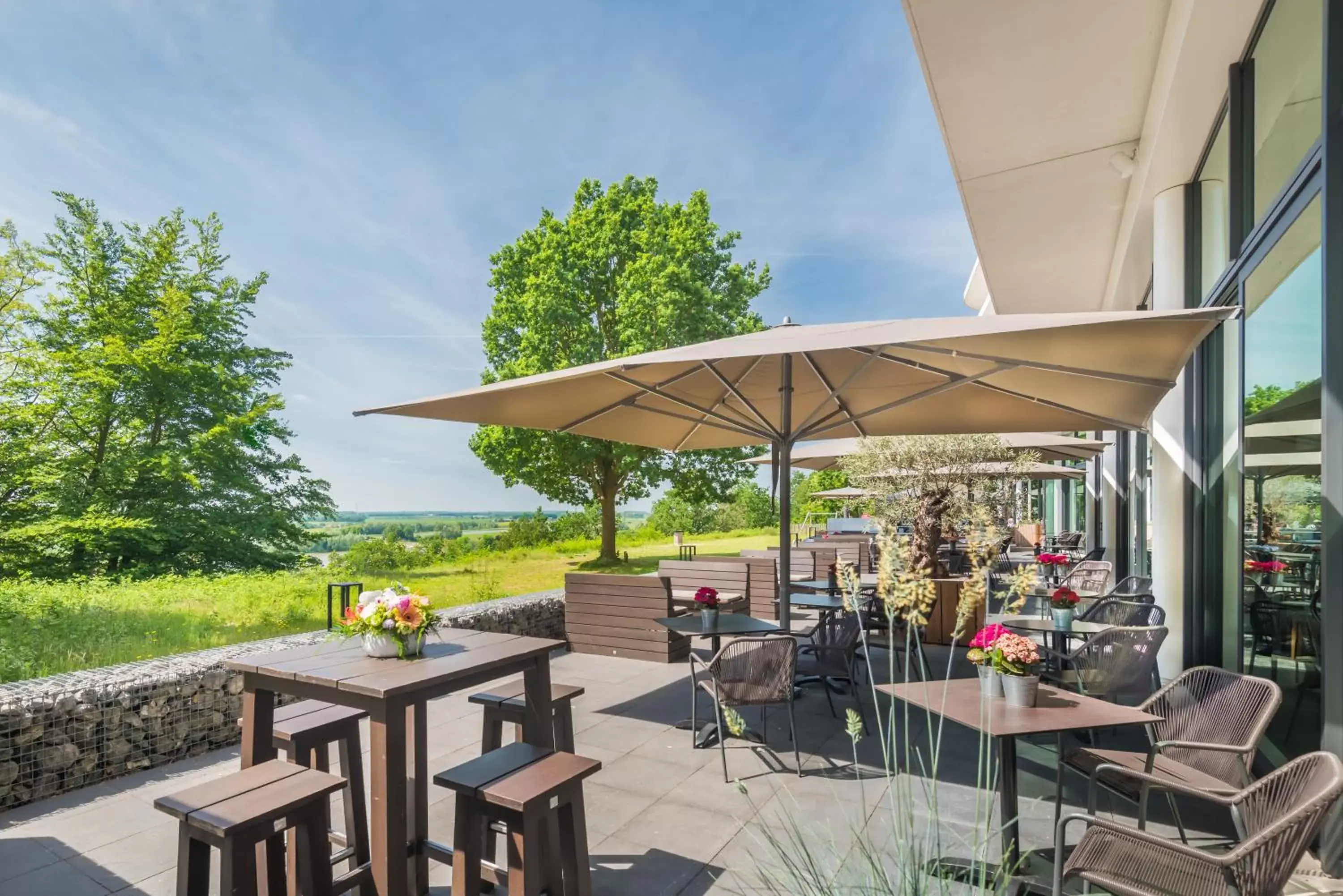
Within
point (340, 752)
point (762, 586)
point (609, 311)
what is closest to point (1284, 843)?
point (340, 752)

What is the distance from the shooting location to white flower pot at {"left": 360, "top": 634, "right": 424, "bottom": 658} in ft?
8.56

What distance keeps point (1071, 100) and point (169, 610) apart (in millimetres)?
8996

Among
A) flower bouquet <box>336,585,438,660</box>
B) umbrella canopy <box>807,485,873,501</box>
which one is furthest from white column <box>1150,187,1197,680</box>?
flower bouquet <box>336,585,438,660</box>

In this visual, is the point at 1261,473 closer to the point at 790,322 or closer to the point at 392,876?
the point at 790,322

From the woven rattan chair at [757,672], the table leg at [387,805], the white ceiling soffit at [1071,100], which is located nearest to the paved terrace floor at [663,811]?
the woven rattan chair at [757,672]

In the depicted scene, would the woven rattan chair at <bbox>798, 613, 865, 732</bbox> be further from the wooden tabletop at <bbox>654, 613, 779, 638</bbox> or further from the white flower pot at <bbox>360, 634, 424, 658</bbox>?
the white flower pot at <bbox>360, 634, 424, 658</bbox>

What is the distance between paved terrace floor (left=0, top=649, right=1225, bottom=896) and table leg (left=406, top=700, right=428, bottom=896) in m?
0.12

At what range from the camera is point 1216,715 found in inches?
108

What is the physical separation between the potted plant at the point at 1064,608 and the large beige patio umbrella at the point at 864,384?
1234mm

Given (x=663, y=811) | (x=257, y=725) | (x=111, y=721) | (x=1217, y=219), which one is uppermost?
(x=1217, y=219)

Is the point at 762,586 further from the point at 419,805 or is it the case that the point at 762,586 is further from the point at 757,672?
the point at 419,805

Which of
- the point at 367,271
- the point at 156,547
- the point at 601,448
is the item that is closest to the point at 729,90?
the point at 601,448

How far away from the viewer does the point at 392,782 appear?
2223mm

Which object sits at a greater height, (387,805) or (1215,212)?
(1215,212)
